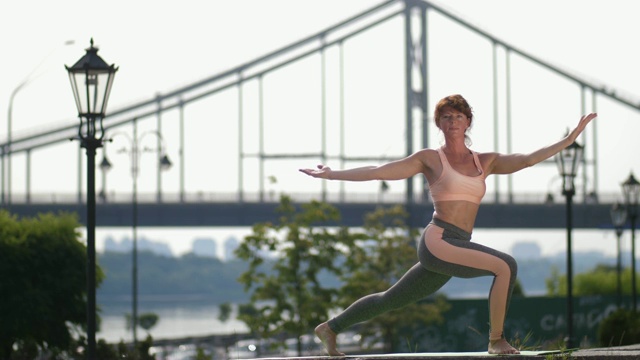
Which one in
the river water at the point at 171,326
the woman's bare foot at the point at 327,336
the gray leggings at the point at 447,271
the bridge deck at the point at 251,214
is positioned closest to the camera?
the gray leggings at the point at 447,271

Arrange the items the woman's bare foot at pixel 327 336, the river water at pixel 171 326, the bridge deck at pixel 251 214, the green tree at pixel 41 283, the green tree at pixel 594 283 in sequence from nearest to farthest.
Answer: the woman's bare foot at pixel 327 336 → the green tree at pixel 41 283 → the river water at pixel 171 326 → the green tree at pixel 594 283 → the bridge deck at pixel 251 214

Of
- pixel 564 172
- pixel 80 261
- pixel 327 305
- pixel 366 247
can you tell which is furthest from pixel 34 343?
pixel 366 247

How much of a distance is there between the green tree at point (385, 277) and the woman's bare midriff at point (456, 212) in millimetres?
29108

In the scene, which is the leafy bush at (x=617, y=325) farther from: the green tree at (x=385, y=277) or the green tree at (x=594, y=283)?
the green tree at (x=594, y=283)

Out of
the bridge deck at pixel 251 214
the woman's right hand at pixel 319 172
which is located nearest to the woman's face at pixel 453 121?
the woman's right hand at pixel 319 172

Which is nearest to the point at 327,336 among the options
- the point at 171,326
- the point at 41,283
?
the point at 41,283

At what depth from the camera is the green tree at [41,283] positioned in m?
24.1

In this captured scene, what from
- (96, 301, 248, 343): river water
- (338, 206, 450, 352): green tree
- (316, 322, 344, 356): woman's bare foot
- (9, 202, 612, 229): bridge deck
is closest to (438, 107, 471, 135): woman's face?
(316, 322, 344, 356): woman's bare foot

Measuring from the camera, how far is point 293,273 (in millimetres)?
38594

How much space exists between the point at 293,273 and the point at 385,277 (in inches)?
263

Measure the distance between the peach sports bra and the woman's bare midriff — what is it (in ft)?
0.09

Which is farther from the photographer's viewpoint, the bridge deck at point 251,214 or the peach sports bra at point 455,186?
the bridge deck at point 251,214

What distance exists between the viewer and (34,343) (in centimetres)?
2370

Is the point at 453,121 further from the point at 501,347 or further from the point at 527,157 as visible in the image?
the point at 501,347
